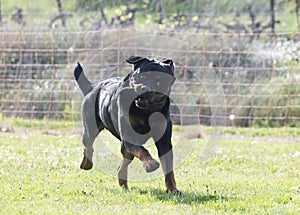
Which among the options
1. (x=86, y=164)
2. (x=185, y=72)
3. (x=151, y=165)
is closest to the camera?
(x=151, y=165)

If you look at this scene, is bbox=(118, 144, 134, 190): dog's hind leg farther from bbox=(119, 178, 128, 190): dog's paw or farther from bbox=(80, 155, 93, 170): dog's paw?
Answer: bbox=(80, 155, 93, 170): dog's paw

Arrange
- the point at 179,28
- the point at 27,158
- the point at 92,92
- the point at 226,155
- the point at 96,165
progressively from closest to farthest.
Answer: the point at 92,92
the point at 96,165
the point at 27,158
the point at 226,155
the point at 179,28

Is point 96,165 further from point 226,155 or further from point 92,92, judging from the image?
point 226,155

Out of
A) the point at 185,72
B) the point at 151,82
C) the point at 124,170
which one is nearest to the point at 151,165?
the point at 151,82

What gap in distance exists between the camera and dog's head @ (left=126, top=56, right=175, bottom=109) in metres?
5.60

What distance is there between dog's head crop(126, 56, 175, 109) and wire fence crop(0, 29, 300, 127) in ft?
20.6

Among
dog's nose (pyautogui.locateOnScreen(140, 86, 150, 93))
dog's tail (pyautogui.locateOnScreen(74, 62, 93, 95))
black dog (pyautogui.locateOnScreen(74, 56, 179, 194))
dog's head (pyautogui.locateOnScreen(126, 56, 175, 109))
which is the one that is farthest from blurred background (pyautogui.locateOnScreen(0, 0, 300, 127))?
dog's nose (pyautogui.locateOnScreen(140, 86, 150, 93))

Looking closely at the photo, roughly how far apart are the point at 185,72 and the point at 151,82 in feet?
22.6

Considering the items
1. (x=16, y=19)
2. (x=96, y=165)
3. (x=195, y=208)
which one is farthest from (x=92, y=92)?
(x=16, y=19)

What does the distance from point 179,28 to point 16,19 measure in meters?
3.89

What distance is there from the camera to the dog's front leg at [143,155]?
5496 millimetres

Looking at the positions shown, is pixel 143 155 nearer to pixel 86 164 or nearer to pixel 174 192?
pixel 174 192

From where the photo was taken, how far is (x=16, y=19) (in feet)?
54.1

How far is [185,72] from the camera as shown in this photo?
12.5 meters
